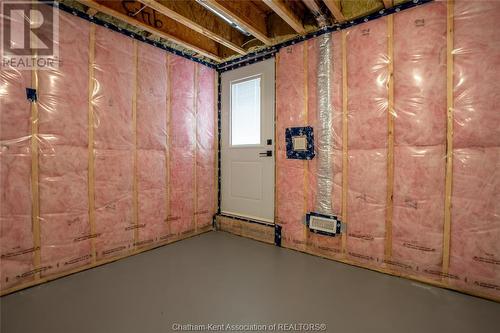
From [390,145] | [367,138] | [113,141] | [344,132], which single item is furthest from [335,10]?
[113,141]

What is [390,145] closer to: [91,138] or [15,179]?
[91,138]

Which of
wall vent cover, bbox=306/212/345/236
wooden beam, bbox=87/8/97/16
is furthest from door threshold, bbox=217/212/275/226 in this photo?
wooden beam, bbox=87/8/97/16

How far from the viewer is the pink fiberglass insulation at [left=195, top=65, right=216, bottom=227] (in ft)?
11.7

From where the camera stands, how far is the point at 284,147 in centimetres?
307

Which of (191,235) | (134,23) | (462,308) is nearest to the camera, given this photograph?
(462,308)

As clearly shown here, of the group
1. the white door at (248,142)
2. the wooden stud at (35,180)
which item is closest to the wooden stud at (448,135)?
the white door at (248,142)

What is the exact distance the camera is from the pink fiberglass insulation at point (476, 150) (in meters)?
1.91

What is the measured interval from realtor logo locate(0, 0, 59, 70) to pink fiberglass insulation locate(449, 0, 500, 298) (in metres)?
3.55

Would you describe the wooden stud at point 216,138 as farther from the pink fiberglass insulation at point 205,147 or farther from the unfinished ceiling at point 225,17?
the unfinished ceiling at point 225,17

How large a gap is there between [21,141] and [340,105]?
3028 mm

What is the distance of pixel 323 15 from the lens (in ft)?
8.17

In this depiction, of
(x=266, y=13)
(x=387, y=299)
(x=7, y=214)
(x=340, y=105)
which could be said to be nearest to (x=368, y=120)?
(x=340, y=105)

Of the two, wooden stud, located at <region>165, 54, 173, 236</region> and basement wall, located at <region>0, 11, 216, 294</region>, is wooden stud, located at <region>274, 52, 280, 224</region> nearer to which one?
basement wall, located at <region>0, 11, 216, 294</region>

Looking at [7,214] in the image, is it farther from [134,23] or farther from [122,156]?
[134,23]
